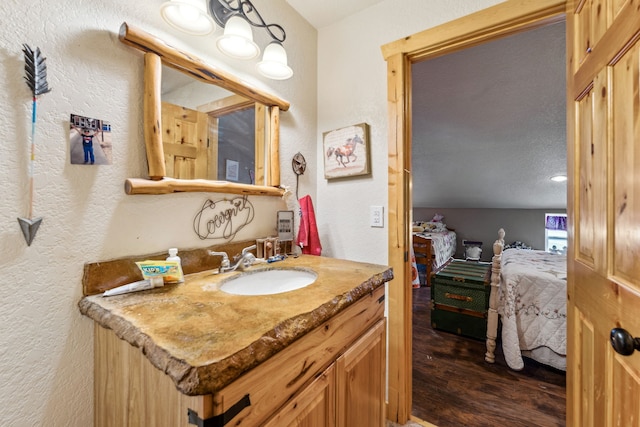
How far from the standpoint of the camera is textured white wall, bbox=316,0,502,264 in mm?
1407

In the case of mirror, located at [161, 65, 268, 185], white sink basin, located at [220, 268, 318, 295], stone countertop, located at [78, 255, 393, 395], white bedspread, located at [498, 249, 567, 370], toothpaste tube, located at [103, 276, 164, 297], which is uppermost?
mirror, located at [161, 65, 268, 185]

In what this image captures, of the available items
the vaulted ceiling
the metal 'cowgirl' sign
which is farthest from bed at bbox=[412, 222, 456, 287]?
the metal 'cowgirl' sign

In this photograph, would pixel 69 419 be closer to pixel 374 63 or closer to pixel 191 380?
pixel 191 380

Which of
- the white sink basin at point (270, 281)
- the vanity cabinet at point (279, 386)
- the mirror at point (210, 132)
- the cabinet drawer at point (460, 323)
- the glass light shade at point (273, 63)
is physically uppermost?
the glass light shade at point (273, 63)

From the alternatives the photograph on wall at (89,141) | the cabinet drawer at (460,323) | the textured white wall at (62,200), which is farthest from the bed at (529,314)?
the photograph on wall at (89,141)

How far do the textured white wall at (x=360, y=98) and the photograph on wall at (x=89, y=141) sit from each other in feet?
3.56

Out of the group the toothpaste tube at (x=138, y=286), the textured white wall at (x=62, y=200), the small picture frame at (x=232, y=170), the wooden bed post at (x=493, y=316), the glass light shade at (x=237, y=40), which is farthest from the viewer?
the wooden bed post at (x=493, y=316)

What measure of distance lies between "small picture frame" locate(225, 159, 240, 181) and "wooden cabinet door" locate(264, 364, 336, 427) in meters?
0.86

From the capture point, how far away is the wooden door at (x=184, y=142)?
97cm

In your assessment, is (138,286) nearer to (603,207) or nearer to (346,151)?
(346,151)

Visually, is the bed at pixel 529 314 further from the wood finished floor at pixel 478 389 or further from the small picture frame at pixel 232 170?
the small picture frame at pixel 232 170

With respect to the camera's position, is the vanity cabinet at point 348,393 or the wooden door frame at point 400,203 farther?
the wooden door frame at point 400,203

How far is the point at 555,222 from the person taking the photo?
171 inches

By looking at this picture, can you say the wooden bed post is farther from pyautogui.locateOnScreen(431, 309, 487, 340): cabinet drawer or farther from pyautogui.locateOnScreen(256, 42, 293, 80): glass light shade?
pyautogui.locateOnScreen(256, 42, 293, 80): glass light shade
